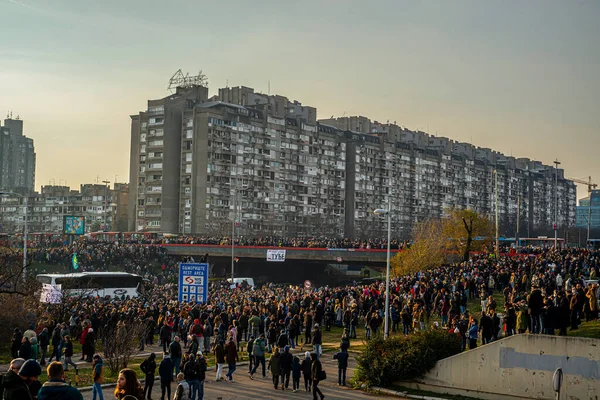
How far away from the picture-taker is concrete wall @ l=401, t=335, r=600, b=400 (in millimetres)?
18922

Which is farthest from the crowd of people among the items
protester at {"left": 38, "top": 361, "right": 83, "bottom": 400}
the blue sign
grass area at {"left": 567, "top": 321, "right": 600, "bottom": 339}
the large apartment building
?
the large apartment building

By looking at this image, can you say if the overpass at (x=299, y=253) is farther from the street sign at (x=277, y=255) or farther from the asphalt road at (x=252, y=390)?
the asphalt road at (x=252, y=390)

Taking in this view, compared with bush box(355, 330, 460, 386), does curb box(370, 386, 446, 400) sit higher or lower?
lower

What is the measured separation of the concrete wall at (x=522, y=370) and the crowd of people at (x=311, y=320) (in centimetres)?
191

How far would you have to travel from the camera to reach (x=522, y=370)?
787 inches

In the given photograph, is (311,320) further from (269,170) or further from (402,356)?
(269,170)

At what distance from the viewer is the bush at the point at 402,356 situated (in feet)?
71.8

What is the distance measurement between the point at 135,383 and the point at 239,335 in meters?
19.4

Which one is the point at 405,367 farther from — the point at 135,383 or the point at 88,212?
the point at 88,212

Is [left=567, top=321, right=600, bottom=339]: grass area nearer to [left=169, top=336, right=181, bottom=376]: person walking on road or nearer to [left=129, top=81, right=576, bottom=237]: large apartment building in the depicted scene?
[left=169, top=336, right=181, bottom=376]: person walking on road

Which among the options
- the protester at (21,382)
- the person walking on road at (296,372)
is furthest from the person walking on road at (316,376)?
the protester at (21,382)

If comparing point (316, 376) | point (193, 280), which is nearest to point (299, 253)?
point (193, 280)

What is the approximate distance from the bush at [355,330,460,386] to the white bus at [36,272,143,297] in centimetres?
2845

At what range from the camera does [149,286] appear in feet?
189
